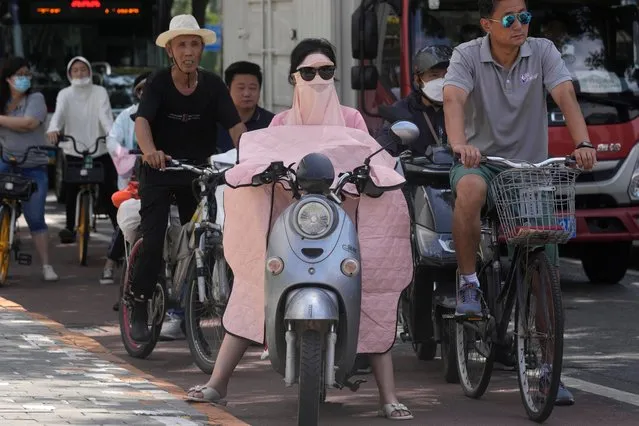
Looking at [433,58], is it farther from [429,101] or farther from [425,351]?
[425,351]

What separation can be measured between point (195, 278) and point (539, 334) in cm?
247

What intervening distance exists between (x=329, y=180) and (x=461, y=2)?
743cm

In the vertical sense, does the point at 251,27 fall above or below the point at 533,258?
above

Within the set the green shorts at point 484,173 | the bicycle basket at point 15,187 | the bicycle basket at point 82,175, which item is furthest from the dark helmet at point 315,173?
the bicycle basket at point 82,175

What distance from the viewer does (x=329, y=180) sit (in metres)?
7.46

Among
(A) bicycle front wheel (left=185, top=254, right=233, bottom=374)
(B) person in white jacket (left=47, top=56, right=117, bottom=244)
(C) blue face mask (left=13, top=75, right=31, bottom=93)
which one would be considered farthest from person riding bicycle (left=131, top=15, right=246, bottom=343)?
(B) person in white jacket (left=47, top=56, right=117, bottom=244)

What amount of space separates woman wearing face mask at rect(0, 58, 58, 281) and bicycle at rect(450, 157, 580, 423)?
705 centimetres

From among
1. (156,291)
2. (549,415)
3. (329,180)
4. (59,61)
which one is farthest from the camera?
(59,61)

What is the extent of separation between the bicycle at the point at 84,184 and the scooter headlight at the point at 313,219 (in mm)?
8824

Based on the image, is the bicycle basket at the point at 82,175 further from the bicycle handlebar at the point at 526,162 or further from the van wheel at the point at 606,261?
the bicycle handlebar at the point at 526,162

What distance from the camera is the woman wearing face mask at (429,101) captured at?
991 centimetres

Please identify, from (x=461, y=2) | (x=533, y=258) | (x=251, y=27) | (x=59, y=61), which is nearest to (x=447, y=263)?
(x=533, y=258)

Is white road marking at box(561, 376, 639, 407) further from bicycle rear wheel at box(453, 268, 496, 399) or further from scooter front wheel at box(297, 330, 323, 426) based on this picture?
scooter front wheel at box(297, 330, 323, 426)

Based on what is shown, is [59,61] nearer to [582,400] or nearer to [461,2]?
[461,2]
